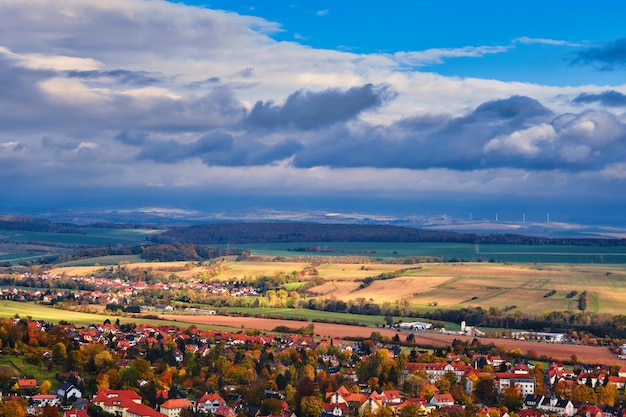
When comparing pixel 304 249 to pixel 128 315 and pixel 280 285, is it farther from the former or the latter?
pixel 128 315

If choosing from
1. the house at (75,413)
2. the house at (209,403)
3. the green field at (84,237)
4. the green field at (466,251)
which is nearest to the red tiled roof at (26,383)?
the house at (75,413)

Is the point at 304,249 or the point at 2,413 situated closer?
the point at 2,413

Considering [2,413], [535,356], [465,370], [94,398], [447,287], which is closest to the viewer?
[2,413]

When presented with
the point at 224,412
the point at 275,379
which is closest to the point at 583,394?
the point at 275,379

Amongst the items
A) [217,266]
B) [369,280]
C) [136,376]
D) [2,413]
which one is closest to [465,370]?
[136,376]

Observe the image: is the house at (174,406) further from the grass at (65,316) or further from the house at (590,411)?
the grass at (65,316)

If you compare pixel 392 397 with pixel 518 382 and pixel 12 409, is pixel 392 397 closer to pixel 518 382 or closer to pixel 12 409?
pixel 518 382
